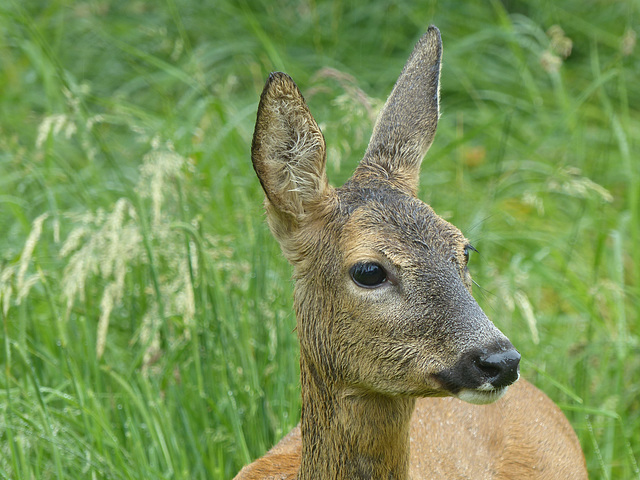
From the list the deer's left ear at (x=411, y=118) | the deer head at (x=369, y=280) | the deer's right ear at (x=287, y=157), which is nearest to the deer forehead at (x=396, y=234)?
the deer head at (x=369, y=280)

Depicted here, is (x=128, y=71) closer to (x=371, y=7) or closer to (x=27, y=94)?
(x=27, y=94)

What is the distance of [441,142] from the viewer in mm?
5973

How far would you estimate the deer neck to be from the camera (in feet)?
9.00

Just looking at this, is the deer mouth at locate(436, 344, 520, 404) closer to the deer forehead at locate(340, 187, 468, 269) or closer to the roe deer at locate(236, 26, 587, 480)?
the roe deer at locate(236, 26, 587, 480)

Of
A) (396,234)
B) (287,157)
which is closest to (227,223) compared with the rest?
(287,157)

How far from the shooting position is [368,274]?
2.67 meters

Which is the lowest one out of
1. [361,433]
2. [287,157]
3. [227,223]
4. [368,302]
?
[361,433]

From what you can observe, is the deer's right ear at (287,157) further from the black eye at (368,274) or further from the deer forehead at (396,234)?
the black eye at (368,274)

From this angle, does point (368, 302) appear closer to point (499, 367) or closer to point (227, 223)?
point (499, 367)

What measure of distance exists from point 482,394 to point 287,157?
84 cm

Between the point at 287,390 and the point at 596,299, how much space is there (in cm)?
159

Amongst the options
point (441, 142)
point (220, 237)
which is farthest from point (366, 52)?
point (220, 237)

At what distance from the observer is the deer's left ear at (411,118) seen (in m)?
3.09

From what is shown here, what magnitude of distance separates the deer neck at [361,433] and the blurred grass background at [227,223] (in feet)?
2.51
